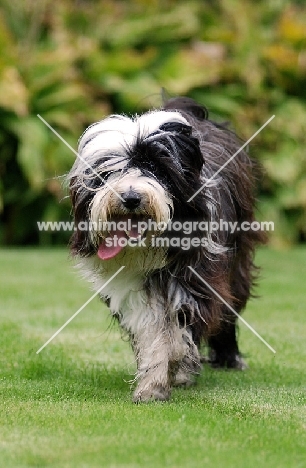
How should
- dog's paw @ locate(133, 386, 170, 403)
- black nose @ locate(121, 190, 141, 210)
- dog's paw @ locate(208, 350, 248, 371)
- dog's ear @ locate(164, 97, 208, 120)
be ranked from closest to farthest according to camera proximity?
Result: black nose @ locate(121, 190, 141, 210) < dog's paw @ locate(133, 386, 170, 403) < dog's ear @ locate(164, 97, 208, 120) < dog's paw @ locate(208, 350, 248, 371)

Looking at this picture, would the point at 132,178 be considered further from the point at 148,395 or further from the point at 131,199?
the point at 148,395

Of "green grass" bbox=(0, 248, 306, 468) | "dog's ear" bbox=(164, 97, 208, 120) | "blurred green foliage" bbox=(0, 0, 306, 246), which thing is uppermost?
"blurred green foliage" bbox=(0, 0, 306, 246)

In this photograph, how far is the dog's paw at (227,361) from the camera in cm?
645

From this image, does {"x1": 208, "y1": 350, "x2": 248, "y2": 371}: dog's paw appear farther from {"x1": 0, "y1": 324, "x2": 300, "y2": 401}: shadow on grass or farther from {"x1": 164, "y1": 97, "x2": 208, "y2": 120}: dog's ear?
{"x1": 164, "y1": 97, "x2": 208, "y2": 120}: dog's ear

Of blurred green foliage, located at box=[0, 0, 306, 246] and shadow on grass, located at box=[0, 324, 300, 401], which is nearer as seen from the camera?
shadow on grass, located at box=[0, 324, 300, 401]

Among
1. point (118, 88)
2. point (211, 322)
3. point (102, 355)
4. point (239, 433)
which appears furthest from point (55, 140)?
point (239, 433)

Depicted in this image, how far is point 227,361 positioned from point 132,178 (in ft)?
7.15

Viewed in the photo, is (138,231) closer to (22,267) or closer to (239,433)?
(239,433)

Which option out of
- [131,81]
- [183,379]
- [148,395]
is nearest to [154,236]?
[148,395]

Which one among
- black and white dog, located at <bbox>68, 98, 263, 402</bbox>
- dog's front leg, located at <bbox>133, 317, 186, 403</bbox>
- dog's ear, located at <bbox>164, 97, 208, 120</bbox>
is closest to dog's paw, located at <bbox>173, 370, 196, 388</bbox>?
black and white dog, located at <bbox>68, 98, 263, 402</bbox>

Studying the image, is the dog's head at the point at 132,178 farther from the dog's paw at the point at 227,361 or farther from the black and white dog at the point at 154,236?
the dog's paw at the point at 227,361

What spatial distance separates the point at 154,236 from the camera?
4.89 meters

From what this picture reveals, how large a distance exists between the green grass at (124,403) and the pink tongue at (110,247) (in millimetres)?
763

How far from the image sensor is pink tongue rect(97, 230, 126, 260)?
193 inches
